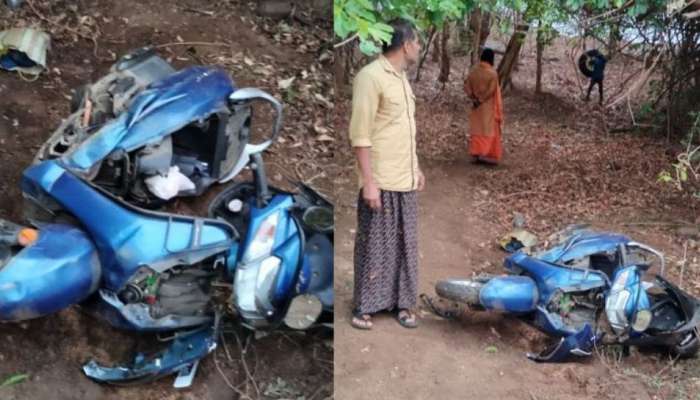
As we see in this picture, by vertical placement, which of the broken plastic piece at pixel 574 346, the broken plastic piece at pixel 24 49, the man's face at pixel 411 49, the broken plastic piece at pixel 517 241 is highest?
the man's face at pixel 411 49

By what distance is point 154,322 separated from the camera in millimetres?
2121

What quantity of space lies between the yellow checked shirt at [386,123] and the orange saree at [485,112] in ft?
12.2

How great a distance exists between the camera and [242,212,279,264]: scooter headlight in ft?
6.82

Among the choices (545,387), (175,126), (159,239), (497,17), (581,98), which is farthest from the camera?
(581,98)

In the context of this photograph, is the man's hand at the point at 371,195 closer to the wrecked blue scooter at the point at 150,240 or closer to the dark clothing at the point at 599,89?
the wrecked blue scooter at the point at 150,240

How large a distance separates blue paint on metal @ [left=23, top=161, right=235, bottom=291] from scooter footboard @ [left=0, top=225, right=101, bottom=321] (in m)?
A: 0.04

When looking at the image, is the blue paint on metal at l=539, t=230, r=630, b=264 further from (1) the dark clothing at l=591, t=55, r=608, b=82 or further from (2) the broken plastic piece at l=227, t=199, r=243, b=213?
(1) the dark clothing at l=591, t=55, r=608, b=82

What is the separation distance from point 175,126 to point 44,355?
30.2 inches

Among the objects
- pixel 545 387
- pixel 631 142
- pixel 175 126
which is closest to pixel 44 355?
pixel 175 126

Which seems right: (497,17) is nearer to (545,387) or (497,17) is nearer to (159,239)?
(545,387)

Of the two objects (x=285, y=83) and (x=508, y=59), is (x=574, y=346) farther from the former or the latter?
(x=508, y=59)

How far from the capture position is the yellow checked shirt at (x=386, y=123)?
2.55 metres

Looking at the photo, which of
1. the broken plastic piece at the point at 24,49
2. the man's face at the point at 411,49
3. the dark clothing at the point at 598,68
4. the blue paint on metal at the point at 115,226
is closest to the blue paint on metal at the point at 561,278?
the man's face at the point at 411,49

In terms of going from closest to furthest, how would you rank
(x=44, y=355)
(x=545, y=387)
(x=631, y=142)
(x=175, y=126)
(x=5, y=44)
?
(x=44, y=355) < (x=175, y=126) < (x=5, y=44) < (x=545, y=387) < (x=631, y=142)
